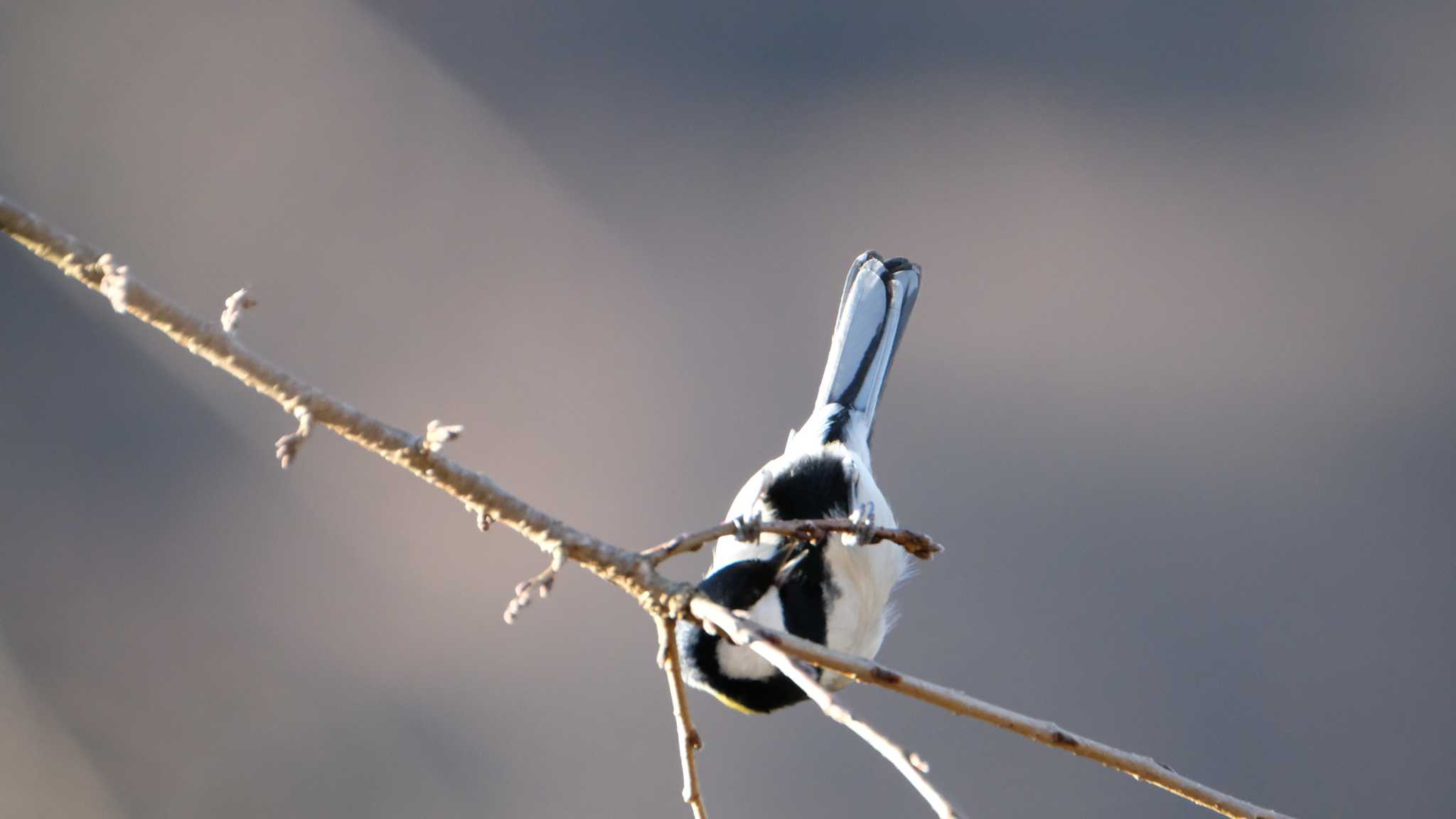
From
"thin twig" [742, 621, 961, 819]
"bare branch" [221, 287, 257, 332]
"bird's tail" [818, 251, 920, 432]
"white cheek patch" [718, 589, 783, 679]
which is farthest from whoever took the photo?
"bird's tail" [818, 251, 920, 432]

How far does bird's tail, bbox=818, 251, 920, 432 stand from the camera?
1.45 meters

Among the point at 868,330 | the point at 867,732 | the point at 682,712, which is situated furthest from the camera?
the point at 868,330

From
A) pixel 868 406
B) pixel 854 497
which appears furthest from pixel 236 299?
pixel 868 406

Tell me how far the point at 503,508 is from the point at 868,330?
93 cm

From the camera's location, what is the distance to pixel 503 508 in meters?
0.58

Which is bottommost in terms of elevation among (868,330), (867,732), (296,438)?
(867,732)

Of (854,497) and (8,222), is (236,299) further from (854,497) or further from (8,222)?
(854,497)

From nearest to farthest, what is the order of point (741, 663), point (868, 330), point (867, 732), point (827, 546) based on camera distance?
point (867, 732) → point (741, 663) → point (827, 546) → point (868, 330)

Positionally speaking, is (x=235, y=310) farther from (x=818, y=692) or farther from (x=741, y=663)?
(x=741, y=663)

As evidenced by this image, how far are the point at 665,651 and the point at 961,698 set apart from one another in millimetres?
166

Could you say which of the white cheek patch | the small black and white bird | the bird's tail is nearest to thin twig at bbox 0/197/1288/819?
the small black and white bird

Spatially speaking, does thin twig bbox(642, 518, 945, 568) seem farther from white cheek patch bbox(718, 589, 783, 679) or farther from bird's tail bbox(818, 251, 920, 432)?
bird's tail bbox(818, 251, 920, 432)

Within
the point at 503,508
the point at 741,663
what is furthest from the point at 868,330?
the point at 503,508

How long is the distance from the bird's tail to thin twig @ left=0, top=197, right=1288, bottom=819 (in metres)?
0.88
